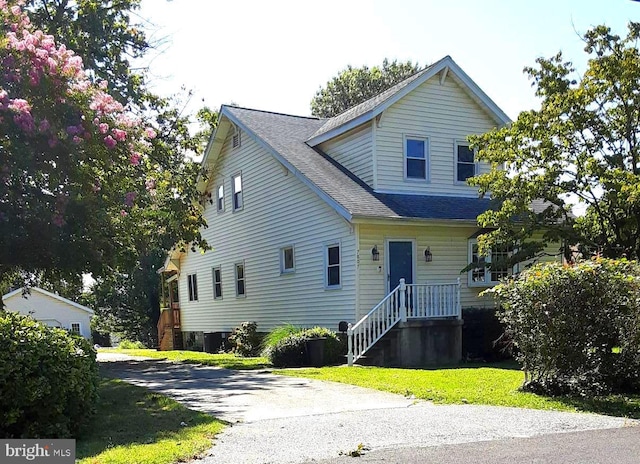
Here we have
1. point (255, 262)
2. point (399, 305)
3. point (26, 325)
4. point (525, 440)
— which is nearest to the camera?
point (525, 440)

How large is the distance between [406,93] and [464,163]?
9.40ft

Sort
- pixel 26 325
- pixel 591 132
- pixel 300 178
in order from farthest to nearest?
pixel 300 178
pixel 591 132
pixel 26 325

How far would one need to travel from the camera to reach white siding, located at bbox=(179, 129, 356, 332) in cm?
1719

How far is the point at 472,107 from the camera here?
19.5m

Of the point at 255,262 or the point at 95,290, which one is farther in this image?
the point at 95,290

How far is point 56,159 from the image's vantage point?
10.1 meters

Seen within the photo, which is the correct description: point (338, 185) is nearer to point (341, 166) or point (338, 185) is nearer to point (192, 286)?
point (341, 166)

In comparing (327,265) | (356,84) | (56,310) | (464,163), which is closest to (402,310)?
(327,265)

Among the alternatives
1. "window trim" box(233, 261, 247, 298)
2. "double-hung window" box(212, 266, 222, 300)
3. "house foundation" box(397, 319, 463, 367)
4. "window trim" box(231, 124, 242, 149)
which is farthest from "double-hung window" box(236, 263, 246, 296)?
"house foundation" box(397, 319, 463, 367)

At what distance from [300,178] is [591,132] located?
747cm

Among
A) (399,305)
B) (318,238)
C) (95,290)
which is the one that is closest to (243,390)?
(399,305)

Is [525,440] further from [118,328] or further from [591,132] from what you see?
[118,328]

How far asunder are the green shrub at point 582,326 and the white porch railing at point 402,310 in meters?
5.86

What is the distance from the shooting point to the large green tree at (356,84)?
43656 millimetres
